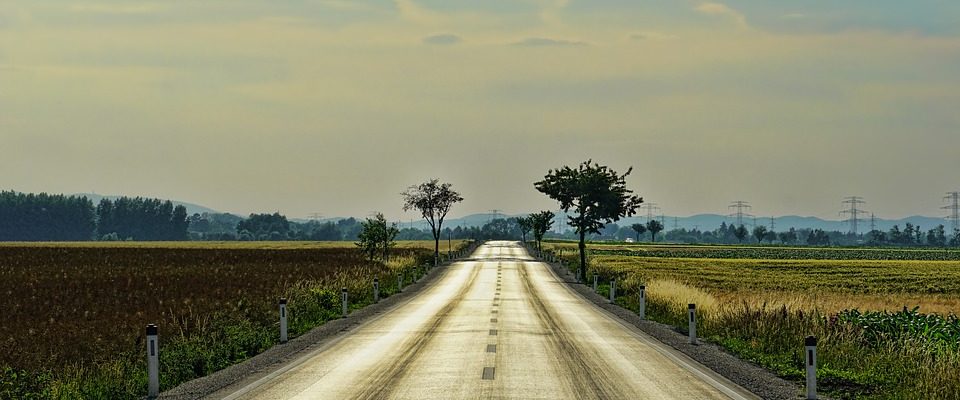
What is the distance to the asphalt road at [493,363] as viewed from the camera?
13000 millimetres

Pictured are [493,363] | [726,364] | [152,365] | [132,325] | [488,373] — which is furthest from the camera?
[132,325]

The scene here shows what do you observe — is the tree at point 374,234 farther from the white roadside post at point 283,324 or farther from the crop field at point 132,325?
the white roadside post at point 283,324

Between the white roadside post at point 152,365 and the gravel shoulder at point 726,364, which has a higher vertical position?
the white roadside post at point 152,365

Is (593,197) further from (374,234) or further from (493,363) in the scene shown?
(493,363)

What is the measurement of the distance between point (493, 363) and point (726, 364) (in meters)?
4.36

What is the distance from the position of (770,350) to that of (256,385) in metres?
10.5

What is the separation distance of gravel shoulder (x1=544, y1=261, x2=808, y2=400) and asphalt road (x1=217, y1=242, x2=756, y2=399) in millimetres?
310

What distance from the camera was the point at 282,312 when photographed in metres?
21.1

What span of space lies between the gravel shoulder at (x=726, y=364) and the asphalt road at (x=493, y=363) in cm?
31

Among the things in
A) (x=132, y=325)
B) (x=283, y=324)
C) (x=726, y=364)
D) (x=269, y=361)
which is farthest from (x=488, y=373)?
(x=132, y=325)

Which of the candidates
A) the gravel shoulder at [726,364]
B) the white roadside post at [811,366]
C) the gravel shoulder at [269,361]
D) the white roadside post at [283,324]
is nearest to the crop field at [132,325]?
the white roadside post at [283,324]

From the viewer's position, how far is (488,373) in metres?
14.8

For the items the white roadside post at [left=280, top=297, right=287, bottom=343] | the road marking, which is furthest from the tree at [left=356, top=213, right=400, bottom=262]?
the road marking

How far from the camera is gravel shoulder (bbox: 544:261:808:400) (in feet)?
45.1
